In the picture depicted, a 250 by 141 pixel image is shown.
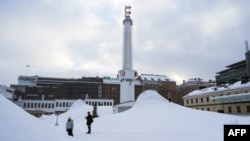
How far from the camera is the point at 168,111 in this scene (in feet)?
93.0

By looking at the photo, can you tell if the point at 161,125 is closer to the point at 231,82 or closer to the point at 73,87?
the point at 231,82

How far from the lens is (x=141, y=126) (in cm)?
2328

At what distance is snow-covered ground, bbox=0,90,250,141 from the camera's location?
11.1 metres

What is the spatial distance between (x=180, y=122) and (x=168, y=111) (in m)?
4.43

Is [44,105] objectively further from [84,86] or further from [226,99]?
[226,99]

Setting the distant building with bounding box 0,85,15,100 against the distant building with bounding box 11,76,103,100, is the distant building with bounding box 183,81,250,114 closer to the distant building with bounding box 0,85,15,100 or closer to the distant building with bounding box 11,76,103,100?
the distant building with bounding box 0,85,15,100

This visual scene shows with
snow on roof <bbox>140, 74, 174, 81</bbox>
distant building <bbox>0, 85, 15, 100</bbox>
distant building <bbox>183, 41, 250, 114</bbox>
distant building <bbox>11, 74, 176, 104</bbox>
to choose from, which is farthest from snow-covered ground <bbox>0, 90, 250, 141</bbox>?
snow on roof <bbox>140, 74, 174, 81</bbox>

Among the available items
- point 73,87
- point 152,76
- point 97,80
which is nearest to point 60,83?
point 73,87

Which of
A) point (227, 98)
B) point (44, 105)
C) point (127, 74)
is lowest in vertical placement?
point (44, 105)

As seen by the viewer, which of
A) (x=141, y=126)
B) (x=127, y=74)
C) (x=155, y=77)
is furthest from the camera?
(x=155, y=77)

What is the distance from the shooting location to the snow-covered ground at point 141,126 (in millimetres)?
11086

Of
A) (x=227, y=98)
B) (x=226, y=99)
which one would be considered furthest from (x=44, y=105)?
(x=227, y=98)

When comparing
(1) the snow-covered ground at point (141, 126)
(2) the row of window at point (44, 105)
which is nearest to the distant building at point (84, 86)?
(2) the row of window at point (44, 105)

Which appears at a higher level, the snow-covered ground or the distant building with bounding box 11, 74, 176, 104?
the distant building with bounding box 11, 74, 176, 104
